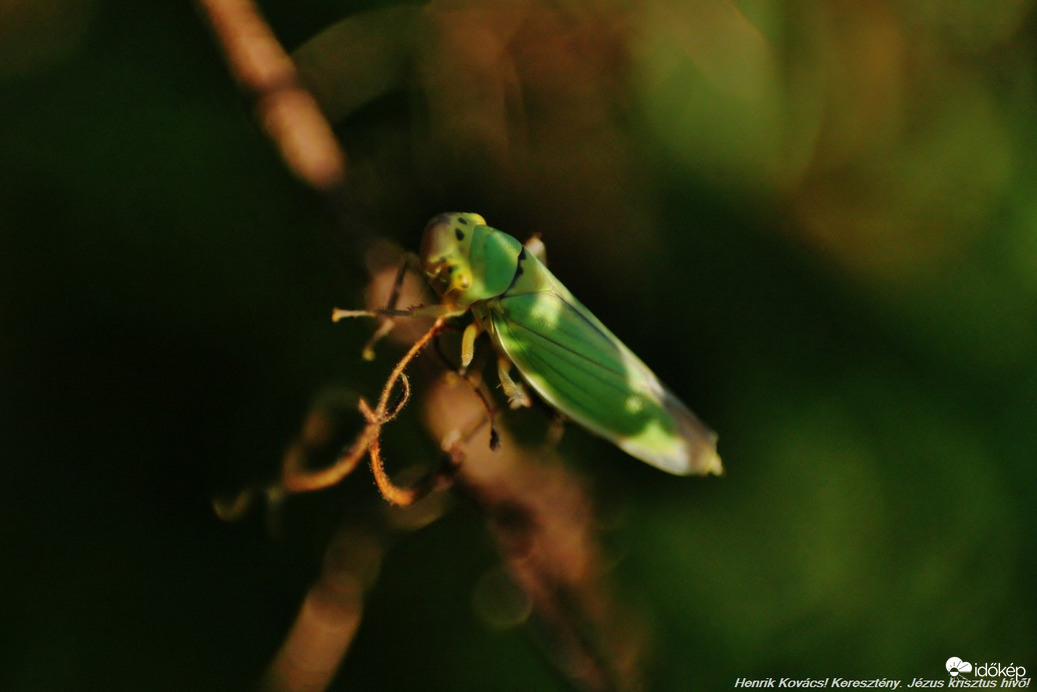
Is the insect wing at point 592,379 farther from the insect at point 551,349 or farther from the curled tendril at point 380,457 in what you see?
the curled tendril at point 380,457

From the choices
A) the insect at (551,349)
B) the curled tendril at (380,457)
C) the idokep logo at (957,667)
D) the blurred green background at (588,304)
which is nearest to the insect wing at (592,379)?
the insect at (551,349)

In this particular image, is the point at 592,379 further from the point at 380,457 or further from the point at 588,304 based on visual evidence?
the point at 588,304

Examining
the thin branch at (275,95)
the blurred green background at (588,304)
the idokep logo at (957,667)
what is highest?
the thin branch at (275,95)

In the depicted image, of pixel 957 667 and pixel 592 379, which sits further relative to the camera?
pixel 957 667

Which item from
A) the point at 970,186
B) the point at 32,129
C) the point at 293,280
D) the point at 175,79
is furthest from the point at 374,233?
the point at 970,186

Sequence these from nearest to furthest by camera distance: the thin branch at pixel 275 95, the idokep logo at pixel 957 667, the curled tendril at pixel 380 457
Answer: the curled tendril at pixel 380 457, the thin branch at pixel 275 95, the idokep logo at pixel 957 667

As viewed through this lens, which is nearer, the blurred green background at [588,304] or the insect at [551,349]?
the insect at [551,349]

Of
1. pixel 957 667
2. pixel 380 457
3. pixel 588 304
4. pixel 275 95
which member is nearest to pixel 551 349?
pixel 380 457
